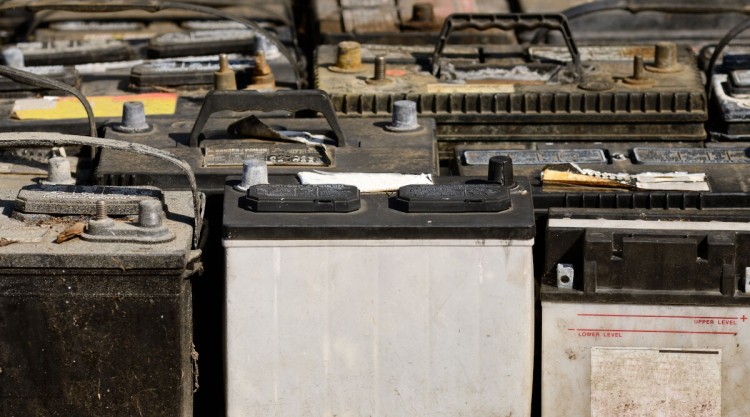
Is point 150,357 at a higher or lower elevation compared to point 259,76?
lower

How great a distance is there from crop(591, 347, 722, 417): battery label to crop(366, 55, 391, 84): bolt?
155 centimetres

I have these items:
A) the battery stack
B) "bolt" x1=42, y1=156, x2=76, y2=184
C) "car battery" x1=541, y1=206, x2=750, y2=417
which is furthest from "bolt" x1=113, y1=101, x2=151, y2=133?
"car battery" x1=541, y1=206, x2=750, y2=417

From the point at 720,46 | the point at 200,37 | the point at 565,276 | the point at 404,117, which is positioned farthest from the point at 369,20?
the point at 565,276

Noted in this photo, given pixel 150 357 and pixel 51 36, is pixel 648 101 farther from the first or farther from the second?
pixel 51 36

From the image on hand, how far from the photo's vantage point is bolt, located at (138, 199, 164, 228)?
119 inches

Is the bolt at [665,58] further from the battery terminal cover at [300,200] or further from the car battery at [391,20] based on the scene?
the battery terminal cover at [300,200]

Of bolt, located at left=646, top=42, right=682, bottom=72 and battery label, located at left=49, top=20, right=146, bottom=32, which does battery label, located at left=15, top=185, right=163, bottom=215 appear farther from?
battery label, located at left=49, top=20, right=146, bottom=32

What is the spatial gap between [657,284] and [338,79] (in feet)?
5.46

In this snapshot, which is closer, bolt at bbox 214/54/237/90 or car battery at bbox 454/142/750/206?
car battery at bbox 454/142/750/206

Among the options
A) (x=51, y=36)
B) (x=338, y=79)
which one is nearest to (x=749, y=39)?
(x=338, y=79)

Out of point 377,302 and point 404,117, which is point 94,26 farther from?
point 377,302

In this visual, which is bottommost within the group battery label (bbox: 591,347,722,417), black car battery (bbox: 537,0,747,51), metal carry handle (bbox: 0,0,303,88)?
battery label (bbox: 591,347,722,417)

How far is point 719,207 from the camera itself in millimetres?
3449

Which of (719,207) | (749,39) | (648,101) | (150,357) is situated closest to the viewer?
(150,357)
